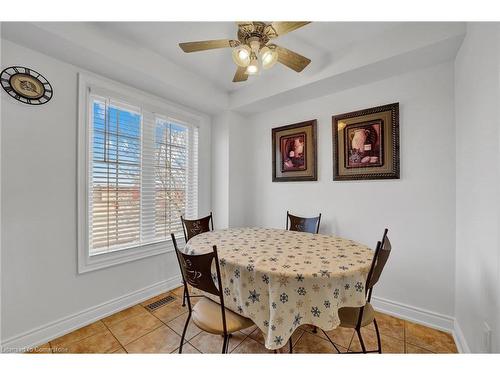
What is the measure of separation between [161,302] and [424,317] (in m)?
2.56

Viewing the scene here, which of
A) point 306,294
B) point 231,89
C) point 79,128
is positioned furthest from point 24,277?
point 231,89

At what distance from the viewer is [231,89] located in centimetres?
288

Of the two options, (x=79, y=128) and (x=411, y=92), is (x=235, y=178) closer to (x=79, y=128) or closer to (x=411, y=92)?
(x=79, y=128)

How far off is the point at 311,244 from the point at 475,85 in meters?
1.50

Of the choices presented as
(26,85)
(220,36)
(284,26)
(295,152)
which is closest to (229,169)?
(295,152)

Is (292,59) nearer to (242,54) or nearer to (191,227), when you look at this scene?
(242,54)

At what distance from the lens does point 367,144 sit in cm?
221

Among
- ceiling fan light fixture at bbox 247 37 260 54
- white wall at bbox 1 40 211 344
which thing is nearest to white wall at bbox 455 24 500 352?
ceiling fan light fixture at bbox 247 37 260 54

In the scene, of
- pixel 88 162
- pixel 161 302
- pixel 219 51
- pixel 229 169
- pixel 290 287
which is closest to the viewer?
pixel 290 287

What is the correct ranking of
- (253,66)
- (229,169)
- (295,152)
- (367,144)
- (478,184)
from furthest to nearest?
1. (229,169)
2. (295,152)
3. (367,144)
4. (253,66)
5. (478,184)

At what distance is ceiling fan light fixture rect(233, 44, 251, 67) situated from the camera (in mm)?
1448

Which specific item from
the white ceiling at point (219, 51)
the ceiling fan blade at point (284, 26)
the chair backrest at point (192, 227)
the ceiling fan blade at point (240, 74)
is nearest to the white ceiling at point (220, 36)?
the white ceiling at point (219, 51)

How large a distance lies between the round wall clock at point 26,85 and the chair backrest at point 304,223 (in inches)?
100

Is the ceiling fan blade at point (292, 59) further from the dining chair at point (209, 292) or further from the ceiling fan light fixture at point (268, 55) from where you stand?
the dining chair at point (209, 292)
